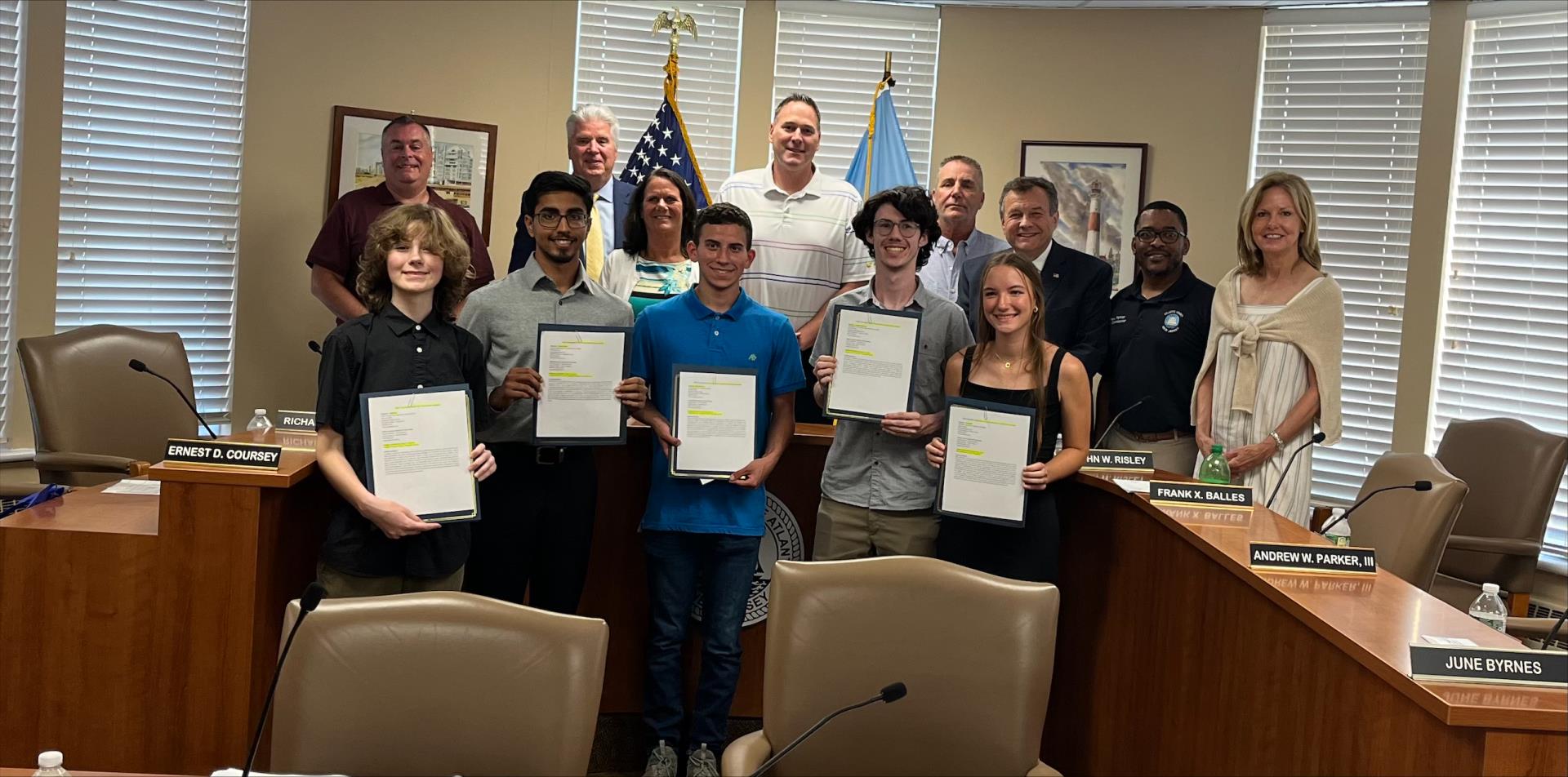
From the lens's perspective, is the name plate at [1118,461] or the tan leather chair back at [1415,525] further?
the name plate at [1118,461]

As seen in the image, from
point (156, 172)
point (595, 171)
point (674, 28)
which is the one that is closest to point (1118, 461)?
point (595, 171)

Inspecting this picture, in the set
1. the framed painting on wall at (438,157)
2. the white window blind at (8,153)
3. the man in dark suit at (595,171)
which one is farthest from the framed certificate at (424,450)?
the white window blind at (8,153)

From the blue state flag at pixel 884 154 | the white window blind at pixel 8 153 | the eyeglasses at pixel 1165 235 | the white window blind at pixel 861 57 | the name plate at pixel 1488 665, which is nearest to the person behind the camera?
the name plate at pixel 1488 665

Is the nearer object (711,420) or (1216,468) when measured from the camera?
(711,420)

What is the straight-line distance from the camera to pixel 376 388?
2.85 meters

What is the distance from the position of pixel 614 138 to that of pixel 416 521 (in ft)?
7.49

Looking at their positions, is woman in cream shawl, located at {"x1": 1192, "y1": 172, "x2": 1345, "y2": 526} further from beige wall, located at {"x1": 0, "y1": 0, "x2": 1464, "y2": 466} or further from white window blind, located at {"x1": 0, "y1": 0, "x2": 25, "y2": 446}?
white window blind, located at {"x1": 0, "y1": 0, "x2": 25, "y2": 446}

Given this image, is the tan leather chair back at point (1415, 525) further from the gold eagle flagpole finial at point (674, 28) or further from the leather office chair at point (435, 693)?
the gold eagle flagpole finial at point (674, 28)

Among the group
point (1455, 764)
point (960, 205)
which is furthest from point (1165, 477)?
point (1455, 764)

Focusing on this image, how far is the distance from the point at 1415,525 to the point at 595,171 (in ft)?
10.1

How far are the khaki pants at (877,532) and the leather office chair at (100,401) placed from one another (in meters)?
2.57

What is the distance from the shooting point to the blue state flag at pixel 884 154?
5906 millimetres

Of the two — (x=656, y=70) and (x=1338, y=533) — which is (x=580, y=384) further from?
(x=656, y=70)

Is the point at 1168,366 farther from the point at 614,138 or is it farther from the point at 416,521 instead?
the point at 416,521
